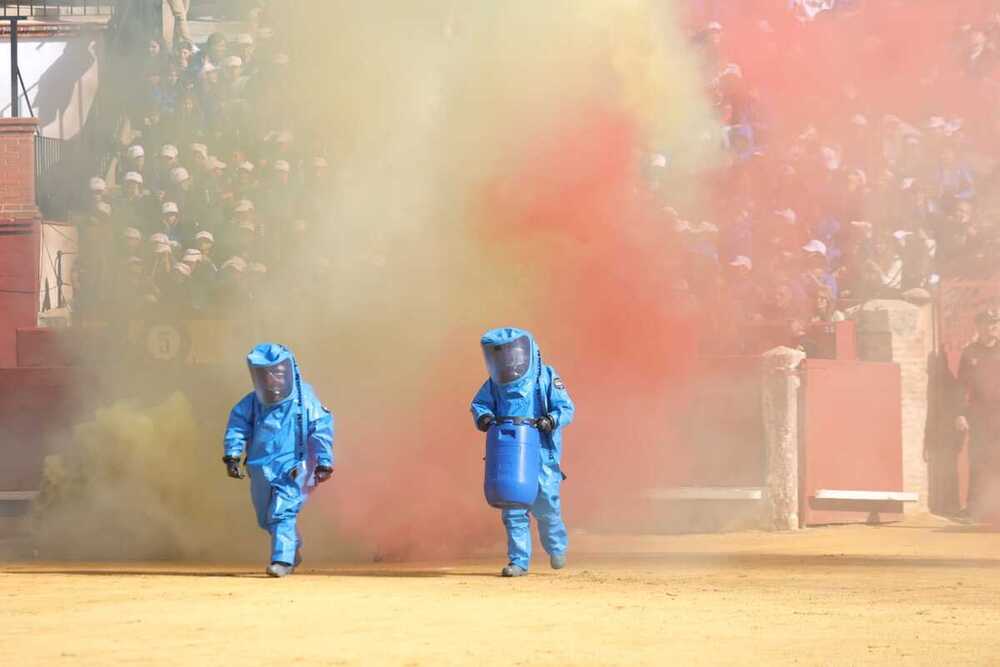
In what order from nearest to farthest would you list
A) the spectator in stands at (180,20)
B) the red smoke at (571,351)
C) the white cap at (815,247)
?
the red smoke at (571,351)
the white cap at (815,247)
the spectator in stands at (180,20)

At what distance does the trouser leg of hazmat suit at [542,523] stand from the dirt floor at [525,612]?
21 cm

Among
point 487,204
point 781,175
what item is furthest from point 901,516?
point 487,204

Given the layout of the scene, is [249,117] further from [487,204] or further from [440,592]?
[440,592]

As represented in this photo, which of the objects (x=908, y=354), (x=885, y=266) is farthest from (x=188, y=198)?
(x=908, y=354)

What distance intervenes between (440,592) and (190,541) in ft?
14.6

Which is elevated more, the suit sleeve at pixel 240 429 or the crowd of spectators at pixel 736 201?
the crowd of spectators at pixel 736 201

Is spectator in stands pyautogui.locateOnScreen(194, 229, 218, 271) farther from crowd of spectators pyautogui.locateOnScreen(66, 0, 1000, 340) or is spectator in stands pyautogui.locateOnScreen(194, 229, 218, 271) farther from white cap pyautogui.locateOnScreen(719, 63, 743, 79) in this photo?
white cap pyautogui.locateOnScreen(719, 63, 743, 79)

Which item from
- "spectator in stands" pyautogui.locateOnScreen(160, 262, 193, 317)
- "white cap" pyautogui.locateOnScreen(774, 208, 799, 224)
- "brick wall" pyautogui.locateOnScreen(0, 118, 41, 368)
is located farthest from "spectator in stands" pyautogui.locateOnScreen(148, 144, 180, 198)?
"white cap" pyautogui.locateOnScreen(774, 208, 799, 224)

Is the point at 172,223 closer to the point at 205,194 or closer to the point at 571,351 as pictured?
the point at 205,194

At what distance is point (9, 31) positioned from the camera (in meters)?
22.7

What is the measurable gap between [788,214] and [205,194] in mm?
6268

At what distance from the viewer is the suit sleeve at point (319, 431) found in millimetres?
11523

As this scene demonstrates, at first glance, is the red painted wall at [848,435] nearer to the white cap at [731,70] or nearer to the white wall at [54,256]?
the white cap at [731,70]

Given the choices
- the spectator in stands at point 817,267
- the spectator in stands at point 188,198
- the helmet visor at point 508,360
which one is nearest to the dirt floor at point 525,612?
the helmet visor at point 508,360
